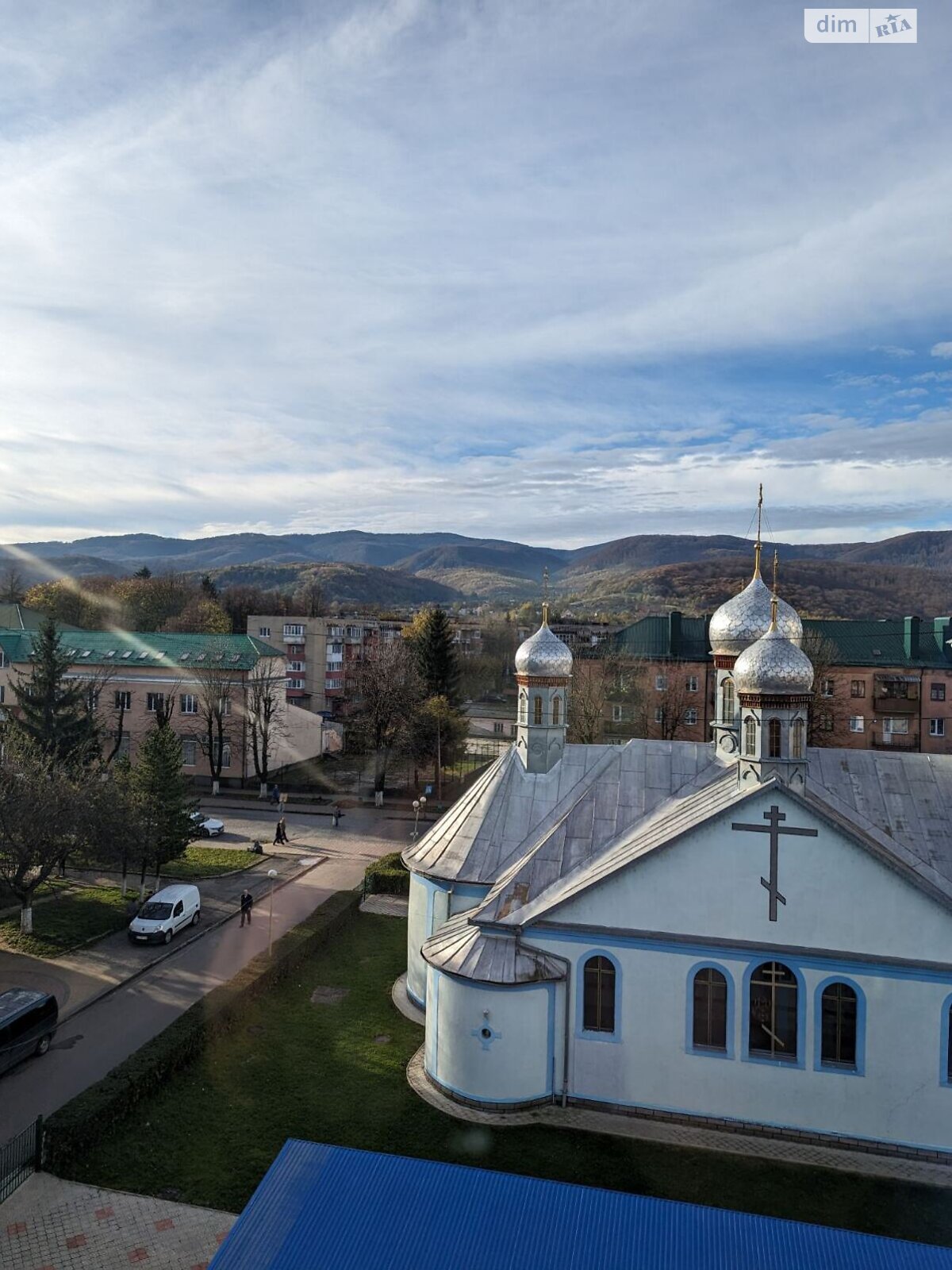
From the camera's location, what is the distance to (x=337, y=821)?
38.9m

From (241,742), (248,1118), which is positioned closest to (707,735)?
(241,742)

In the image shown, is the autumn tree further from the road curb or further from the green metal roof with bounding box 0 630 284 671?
the green metal roof with bounding box 0 630 284 671

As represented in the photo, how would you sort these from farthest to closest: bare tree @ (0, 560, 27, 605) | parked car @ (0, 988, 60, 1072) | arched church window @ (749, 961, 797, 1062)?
bare tree @ (0, 560, 27, 605), parked car @ (0, 988, 60, 1072), arched church window @ (749, 961, 797, 1062)

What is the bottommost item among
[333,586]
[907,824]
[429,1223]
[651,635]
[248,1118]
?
[248,1118]

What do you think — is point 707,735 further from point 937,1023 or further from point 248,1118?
point 248,1118

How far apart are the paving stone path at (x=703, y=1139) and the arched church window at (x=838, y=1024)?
150 centimetres

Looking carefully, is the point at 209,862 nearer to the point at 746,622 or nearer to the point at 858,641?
the point at 746,622

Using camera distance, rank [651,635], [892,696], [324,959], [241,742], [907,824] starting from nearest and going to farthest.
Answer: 1. [907,824]
2. [324,959]
3. [241,742]
4. [892,696]
5. [651,635]

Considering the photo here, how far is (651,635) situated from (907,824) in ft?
131

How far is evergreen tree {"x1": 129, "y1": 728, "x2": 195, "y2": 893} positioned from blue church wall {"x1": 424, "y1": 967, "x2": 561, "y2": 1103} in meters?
13.7

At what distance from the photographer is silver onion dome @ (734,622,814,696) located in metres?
15.3

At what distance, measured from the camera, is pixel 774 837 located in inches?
572

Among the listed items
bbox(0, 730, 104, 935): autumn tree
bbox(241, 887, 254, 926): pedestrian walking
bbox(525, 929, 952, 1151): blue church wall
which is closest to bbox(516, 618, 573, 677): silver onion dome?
bbox(525, 929, 952, 1151): blue church wall

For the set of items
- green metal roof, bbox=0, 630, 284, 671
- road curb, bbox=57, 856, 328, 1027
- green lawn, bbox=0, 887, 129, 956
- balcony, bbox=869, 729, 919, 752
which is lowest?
road curb, bbox=57, 856, 328, 1027
